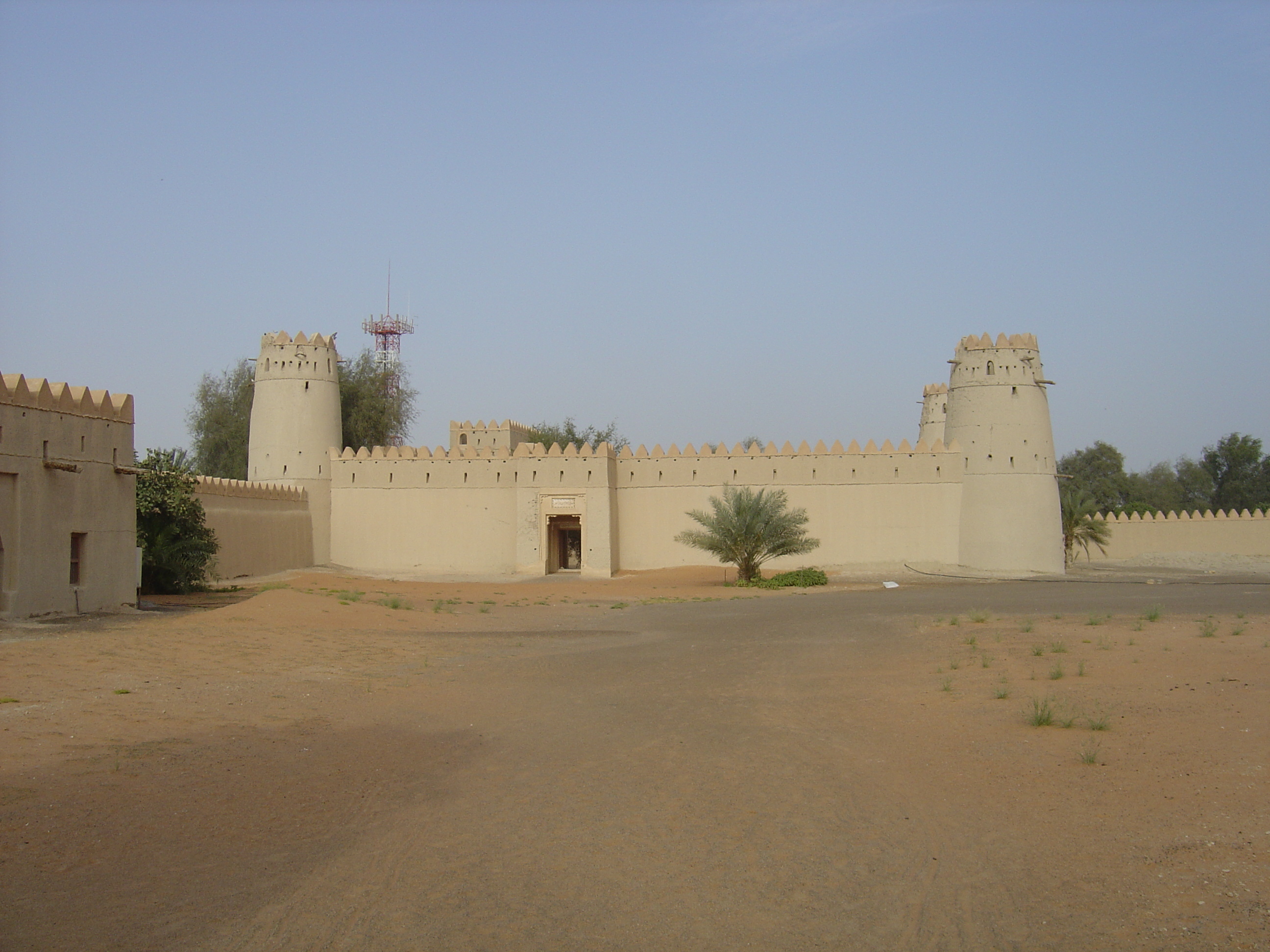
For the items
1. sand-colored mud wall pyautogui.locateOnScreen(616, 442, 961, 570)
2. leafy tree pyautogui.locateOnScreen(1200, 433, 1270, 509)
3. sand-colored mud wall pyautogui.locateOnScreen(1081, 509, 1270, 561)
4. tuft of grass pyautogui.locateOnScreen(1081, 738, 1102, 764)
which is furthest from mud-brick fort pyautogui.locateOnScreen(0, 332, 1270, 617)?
leafy tree pyautogui.locateOnScreen(1200, 433, 1270, 509)

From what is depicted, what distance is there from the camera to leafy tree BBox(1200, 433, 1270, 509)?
54562mm

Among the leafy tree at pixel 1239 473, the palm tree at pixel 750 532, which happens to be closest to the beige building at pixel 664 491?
the palm tree at pixel 750 532

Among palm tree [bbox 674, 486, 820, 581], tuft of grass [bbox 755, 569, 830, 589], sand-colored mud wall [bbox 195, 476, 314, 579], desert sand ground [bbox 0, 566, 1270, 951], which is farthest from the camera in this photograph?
palm tree [bbox 674, 486, 820, 581]

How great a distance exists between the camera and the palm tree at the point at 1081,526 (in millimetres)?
33500

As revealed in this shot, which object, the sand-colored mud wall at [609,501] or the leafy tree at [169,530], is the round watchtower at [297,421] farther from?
the leafy tree at [169,530]

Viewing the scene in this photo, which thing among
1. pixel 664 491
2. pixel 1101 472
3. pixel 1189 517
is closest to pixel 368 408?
pixel 664 491

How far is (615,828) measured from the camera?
5.92 metres

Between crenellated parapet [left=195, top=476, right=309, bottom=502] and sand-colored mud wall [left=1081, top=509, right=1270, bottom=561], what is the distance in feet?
83.3

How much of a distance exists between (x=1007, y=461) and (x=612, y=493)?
10271 mm

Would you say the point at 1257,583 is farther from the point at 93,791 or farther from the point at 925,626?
the point at 93,791

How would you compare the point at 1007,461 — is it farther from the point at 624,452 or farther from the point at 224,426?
the point at 224,426

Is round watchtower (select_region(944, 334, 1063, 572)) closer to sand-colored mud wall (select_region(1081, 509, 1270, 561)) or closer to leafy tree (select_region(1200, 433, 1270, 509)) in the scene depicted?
sand-colored mud wall (select_region(1081, 509, 1270, 561))

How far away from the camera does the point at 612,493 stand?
28.2 m

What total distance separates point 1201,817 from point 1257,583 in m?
21.1
